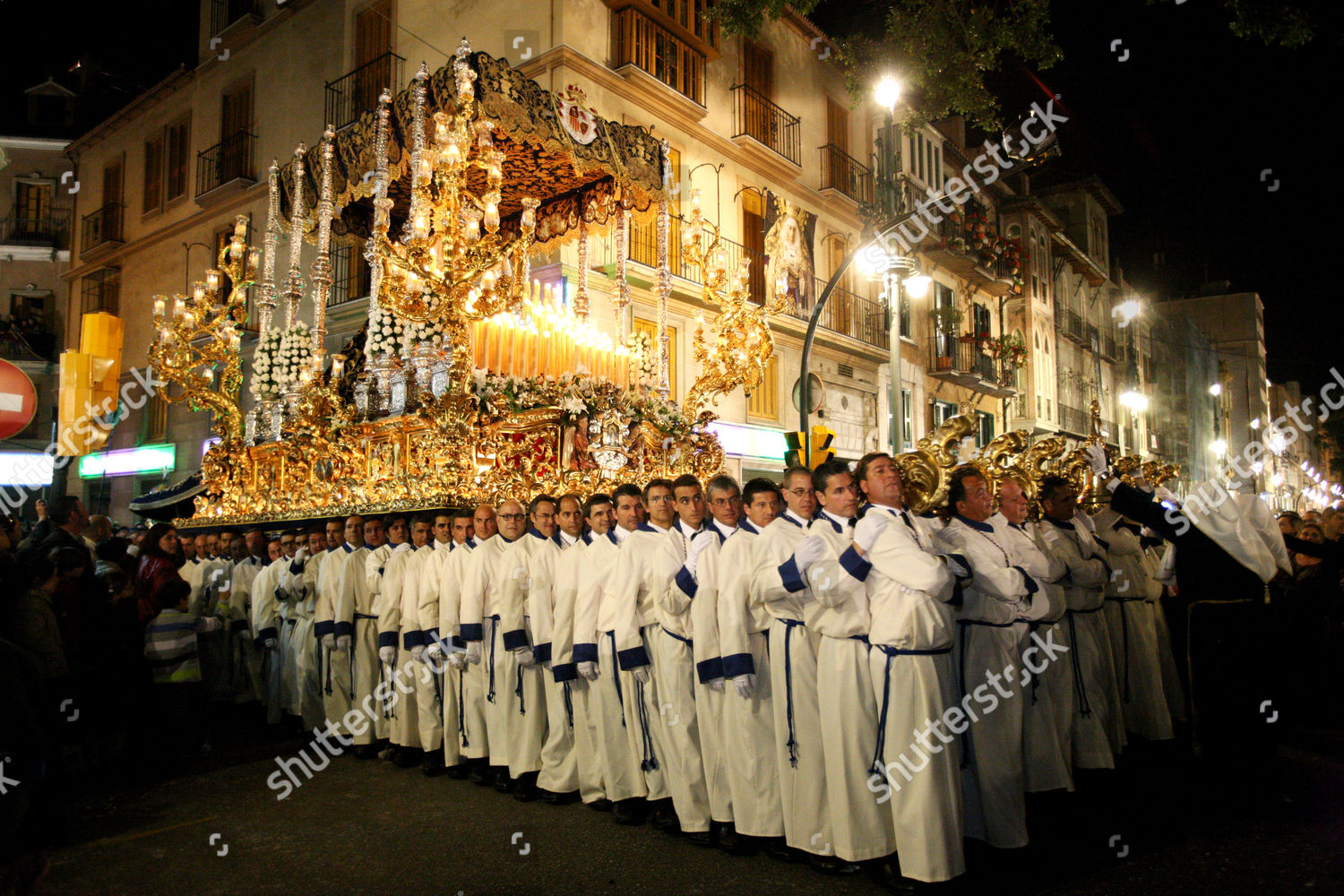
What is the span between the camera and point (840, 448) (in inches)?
826

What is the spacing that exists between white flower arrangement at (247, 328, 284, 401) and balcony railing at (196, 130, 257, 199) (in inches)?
392

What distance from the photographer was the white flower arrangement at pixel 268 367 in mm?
11367

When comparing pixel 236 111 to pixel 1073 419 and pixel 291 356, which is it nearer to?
pixel 291 356

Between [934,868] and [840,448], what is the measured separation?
56.3 ft

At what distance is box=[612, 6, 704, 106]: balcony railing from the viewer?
1568 centimetres

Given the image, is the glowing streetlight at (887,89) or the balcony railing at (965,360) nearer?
the glowing streetlight at (887,89)

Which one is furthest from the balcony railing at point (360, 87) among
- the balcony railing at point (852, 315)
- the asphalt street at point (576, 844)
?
the asphalt street at point (576, 844)

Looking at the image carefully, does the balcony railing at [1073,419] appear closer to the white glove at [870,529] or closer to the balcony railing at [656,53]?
the balcony railing at [656,53]

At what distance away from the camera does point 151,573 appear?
8.16 meters

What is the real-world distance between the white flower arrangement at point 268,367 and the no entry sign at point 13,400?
228 inches

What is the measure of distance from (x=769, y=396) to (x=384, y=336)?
33.6ft

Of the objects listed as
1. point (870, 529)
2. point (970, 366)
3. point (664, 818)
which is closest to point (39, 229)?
point (970, 366)

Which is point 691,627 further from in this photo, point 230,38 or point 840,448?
point 230,38

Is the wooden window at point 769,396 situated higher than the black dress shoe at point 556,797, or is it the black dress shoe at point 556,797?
the wooden window at point 769,396
